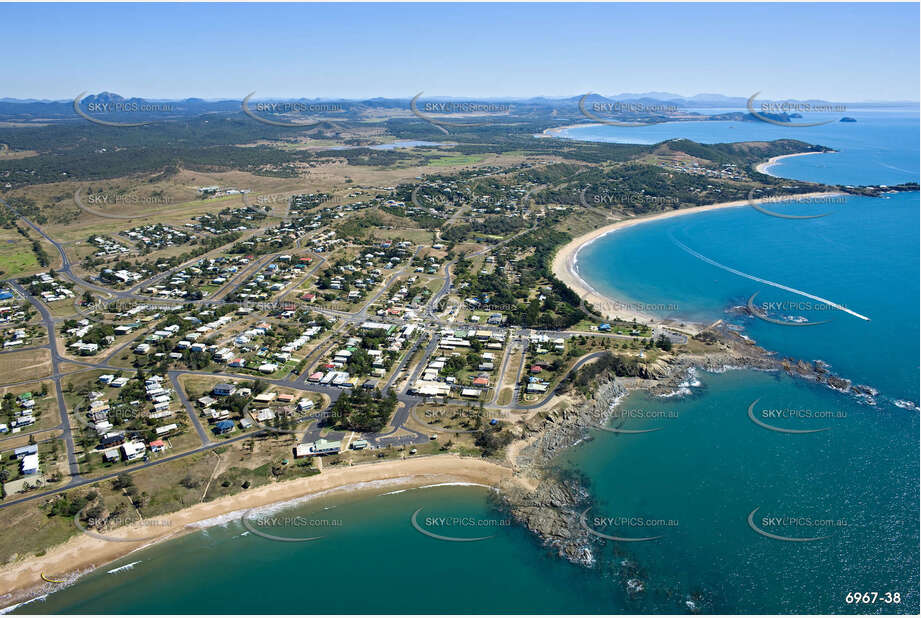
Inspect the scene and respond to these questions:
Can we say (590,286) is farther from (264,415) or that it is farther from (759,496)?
(264,415)

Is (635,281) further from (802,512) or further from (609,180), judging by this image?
(609,180)

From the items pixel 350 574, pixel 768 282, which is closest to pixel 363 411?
pixel 350 574

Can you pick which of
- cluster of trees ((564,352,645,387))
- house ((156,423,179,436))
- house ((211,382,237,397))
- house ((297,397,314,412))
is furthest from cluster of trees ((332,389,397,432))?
cluster of trees ((564,352,645,387))

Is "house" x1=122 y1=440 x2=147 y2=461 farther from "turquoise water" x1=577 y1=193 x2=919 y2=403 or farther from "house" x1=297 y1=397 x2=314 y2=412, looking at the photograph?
"turquoise water" x1=577 y1=193 x2=919 y2=403

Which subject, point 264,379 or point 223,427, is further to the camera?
point 264,379

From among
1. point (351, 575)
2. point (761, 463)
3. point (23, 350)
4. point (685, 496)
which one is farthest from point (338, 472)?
point (23, 350)
